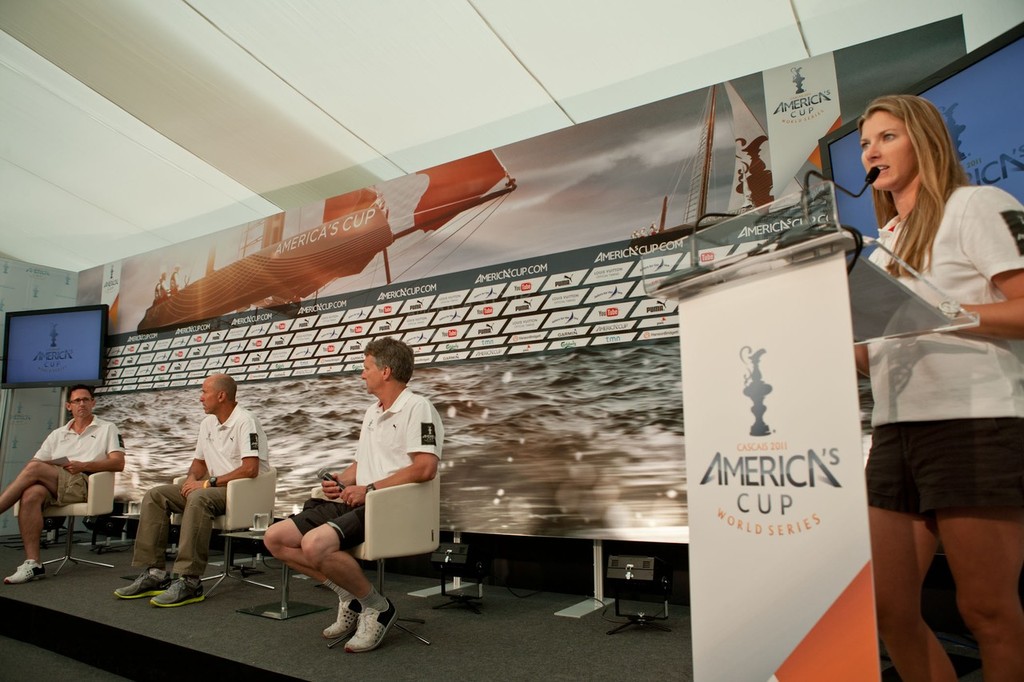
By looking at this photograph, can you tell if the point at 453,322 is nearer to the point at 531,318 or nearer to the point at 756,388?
the point at 531,318

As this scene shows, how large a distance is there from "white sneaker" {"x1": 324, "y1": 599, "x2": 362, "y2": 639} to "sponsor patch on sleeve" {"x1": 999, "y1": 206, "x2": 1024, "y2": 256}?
2.60 m

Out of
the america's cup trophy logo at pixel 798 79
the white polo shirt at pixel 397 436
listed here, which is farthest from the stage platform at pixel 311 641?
the america's cup trophy logo at pixel 798 79

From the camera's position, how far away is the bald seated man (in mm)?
3402

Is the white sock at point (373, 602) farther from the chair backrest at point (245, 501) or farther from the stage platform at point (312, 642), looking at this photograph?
the chair backrest at point (245, 501)

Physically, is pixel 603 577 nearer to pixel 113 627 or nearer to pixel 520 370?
pixel 520 370

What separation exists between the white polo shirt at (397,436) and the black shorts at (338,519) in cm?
17

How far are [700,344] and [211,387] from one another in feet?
11.2

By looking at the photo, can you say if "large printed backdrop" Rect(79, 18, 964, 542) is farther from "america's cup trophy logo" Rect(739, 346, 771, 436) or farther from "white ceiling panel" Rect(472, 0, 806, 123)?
"america's cup trophy logo" Rect(739, 346, 771, 436)

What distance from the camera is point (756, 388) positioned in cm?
111

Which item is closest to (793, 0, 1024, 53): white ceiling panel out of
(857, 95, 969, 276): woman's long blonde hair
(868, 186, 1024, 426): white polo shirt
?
(857, 95, 969, 276): woman's long blonde hair

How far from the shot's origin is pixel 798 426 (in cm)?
105

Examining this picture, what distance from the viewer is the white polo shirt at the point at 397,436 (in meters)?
2.75

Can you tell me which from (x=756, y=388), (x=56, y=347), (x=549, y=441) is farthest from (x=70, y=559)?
(x=756, y=388)

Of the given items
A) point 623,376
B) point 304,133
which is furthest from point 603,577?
point 304,133
